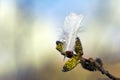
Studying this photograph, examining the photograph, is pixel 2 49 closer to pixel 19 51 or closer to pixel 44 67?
pixel 19 51

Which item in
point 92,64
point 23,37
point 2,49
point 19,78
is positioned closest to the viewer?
point 92,64

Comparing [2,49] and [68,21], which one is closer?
[68,21]

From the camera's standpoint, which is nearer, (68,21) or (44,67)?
(68,21)

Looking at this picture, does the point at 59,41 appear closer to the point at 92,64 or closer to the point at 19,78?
the point at 92,64

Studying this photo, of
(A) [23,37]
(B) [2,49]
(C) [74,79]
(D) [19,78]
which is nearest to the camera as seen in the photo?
(C) [74,79]

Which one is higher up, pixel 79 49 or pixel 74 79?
pixel 79 49

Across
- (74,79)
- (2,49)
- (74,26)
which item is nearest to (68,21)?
(74,26)

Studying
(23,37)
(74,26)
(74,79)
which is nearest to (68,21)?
(74,26)

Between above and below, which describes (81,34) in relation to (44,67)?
above

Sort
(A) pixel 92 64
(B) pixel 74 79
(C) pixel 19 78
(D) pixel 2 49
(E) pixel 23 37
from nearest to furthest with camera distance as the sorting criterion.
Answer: (A) pixel 92 64 → (B) pixel 74 79 → (C) pixel 19 78 → (E) pixel 23 37 → (D) pixel 2 49
